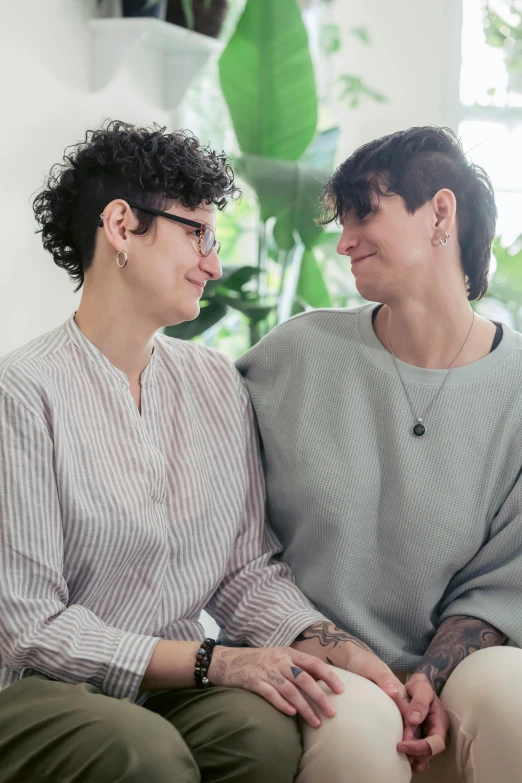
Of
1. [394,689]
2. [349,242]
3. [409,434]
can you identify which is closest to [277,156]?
[349,242]

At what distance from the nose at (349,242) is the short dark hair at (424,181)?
33mm

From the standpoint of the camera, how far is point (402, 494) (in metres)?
1.50

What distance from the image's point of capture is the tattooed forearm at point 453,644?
1.40 m

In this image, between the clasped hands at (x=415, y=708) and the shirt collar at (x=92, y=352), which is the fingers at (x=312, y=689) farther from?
the shirt collar at (x=92, y=352)

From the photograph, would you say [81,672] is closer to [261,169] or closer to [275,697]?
[275,697]

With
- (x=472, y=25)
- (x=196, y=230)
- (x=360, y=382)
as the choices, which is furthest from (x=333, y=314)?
(x=472, y=25)

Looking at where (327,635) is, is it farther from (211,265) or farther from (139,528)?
(211,265)

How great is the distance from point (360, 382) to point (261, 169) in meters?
0.99

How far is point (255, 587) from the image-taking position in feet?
4.97

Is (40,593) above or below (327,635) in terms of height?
above

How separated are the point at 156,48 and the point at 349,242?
1260mm

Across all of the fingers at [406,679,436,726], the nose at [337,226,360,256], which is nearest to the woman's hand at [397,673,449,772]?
the fingers at [406,679,436,726]

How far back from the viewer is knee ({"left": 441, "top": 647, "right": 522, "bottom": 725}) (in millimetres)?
1246

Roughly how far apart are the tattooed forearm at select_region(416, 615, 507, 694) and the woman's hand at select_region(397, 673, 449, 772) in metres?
0.03
